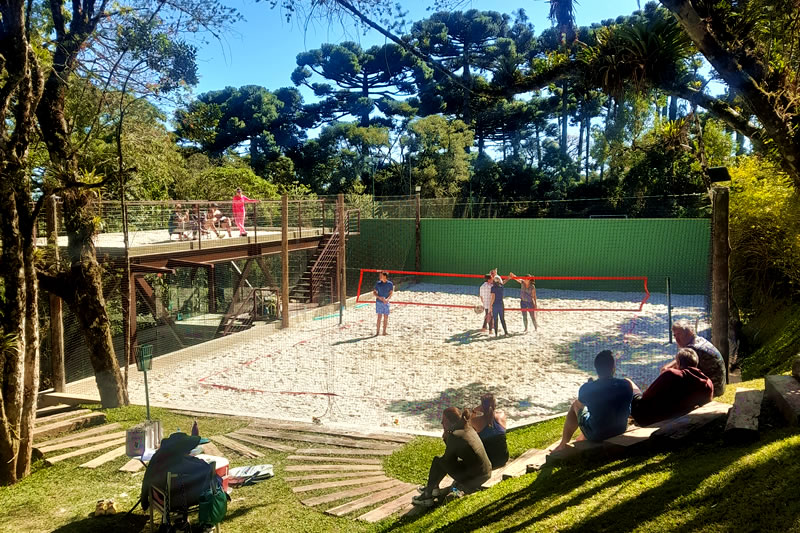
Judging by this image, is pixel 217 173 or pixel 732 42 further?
pixel 217 173

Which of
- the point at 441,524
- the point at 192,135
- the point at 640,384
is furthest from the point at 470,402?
the point at 192,135

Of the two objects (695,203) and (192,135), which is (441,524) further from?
(695,203)

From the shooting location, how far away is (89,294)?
749cm

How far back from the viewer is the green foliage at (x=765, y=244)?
816 centimetres

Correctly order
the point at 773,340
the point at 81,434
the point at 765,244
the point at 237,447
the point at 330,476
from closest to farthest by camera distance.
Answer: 1. the point at 330,476
2. the point at 237,447
3. the point at 81,434
4. the point at 773,340
5. the point at 765,244

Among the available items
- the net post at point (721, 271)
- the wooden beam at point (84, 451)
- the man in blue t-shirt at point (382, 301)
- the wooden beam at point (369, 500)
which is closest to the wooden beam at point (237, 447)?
the wooden beam at point (84, 451)

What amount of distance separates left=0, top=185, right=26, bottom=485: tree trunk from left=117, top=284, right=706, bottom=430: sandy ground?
251cm

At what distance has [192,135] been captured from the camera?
1143cm

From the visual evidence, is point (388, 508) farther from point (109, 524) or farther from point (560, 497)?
point (109, 524)

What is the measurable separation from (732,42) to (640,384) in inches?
191

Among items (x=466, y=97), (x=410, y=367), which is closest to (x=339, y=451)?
(x=410, y=367)

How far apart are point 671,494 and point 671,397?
1477mm

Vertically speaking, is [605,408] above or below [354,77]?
below

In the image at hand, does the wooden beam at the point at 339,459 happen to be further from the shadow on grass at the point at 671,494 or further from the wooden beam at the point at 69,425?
the wooden beam at the point at 69,425
